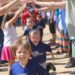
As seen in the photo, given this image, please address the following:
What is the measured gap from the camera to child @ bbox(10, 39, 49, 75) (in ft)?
14.6

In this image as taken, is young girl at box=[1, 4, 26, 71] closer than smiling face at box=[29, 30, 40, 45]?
No

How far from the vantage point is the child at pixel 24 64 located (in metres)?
4.46

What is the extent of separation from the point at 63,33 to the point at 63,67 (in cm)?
175

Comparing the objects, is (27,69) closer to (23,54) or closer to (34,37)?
(23,54)

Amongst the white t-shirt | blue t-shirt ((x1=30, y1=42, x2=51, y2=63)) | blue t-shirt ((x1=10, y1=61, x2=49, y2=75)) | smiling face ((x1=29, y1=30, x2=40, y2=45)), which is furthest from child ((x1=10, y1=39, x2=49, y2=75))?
the white t-shirt

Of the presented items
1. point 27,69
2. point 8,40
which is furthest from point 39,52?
point 27,69

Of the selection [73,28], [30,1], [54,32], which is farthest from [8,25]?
[54,32]

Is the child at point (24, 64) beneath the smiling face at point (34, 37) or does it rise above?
beneath

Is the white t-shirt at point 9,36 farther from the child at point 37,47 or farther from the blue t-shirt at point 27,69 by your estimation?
the blue t-shirt at point 27,69

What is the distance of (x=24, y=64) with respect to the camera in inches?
178

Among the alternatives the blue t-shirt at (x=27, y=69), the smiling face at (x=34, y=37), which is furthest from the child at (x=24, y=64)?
the smiling face at (x=34, y=37)

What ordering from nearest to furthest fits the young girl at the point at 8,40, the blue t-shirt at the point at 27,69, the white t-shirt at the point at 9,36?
the blue t-shirt at the point at 27,69 < the young girl at the point at 8,40 < the white t-shirt at the point at 9,36

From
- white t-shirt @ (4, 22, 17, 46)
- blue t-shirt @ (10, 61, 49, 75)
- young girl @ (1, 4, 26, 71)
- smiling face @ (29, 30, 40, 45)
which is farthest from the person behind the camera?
white t-shirt @ (4, 22, 17, 46)

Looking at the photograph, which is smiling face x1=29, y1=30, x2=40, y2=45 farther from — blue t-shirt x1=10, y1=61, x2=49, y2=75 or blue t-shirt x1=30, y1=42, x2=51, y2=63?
blue t-shirt x1=10, y1=61, x2=49, y2=75
